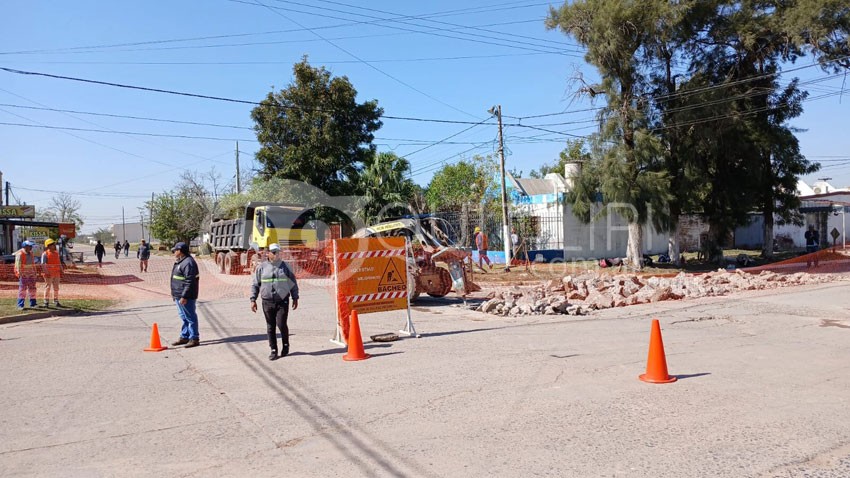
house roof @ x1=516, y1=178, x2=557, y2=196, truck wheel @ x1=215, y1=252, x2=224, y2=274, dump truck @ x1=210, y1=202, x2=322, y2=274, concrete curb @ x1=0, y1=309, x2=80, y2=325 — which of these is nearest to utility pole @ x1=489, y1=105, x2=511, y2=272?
house roof @ x1=516, y1=178, x2=557, y2=196

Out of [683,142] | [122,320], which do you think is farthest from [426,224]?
[683,142]

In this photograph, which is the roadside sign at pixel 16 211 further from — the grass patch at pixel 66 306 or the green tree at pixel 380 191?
the grass patch at pixel 66 306

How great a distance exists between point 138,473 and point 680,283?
15352 millimetres

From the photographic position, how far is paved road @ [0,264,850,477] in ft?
16.3

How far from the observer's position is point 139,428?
239 inches

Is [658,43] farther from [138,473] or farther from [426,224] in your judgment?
[138,473]

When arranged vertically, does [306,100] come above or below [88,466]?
above

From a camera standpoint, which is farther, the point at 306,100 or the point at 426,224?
the point at 306,100

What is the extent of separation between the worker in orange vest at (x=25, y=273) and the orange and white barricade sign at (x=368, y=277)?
957 cm

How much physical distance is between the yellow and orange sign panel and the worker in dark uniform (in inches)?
46.0

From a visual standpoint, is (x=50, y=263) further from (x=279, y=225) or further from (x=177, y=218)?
(x=177, y=218)

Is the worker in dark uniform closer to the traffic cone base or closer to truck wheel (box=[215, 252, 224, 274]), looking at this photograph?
the traffic cone base

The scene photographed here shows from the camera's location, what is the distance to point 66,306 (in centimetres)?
1673

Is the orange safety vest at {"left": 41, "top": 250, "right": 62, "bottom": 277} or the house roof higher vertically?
the house roof
